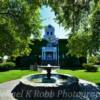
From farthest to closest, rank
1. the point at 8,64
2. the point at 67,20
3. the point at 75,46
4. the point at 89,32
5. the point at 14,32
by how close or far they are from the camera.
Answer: the point at 8,64
the point at 75,46
the point at 89,32
the point at 67,20
the point at 14,32

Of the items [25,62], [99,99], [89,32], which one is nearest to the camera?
[99,99]

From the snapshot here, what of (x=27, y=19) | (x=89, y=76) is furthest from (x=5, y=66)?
(x=27, y=19)

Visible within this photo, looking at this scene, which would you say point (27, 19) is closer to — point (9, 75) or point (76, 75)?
point (9, 75)

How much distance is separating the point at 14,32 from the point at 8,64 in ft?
81.3

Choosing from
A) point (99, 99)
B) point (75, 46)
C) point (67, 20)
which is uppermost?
point (67, 20)

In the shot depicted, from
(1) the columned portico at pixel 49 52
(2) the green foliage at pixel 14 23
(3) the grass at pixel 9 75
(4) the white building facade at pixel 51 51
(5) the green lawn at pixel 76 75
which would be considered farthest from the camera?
(1) the columned portico at pixel 49 52

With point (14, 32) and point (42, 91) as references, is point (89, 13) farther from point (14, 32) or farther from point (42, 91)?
point (42, 91)

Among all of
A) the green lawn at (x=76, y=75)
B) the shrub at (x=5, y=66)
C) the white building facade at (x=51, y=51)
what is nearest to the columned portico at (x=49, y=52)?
the white building facade at (x=51, y=51)

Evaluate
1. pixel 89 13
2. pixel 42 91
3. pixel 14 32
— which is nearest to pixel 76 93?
pixel 42 91

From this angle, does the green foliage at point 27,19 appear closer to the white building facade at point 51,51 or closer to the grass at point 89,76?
the grass at point 89,76

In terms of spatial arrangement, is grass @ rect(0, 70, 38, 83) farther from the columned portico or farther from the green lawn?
the columned portico

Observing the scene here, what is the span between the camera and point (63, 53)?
186 feet

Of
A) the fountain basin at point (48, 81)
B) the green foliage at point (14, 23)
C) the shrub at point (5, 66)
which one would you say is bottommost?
the fountain basin at point (48, 81)

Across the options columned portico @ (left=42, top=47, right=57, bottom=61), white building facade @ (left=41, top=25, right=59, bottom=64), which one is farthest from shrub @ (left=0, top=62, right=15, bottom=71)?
columned portico @ (left=42, top=47, right=57, bottom=61)
